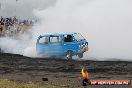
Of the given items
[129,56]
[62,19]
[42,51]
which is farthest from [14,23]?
[129,56]

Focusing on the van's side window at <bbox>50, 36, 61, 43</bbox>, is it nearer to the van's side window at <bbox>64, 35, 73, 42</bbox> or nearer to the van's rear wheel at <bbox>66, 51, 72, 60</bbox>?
the van's side window at <bbox>64, 35, 73, 42</bbox>

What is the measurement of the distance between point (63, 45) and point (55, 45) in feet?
2.37

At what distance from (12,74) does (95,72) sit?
3871mm

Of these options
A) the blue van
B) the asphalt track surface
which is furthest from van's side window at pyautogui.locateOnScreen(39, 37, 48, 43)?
the asphalt track surface

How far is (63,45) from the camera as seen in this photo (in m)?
28.1

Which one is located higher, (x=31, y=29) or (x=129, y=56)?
(x=31, y=29)

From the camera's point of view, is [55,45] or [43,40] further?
[43,40]

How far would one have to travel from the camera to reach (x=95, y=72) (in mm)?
19312

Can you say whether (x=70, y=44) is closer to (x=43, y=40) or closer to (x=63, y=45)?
(x=63, y=45)

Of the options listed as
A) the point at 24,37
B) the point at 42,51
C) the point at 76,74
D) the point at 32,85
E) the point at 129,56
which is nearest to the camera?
the point at 32,85

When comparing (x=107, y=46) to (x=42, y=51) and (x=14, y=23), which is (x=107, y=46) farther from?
(x=14, y=23)

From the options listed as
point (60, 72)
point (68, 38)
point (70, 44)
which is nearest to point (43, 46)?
point (68, 38)

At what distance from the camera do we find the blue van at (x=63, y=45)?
90.7 ft

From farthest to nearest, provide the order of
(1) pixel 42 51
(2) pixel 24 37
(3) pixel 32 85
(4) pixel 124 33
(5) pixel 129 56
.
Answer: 1. (2) pixel 24 37
2. (4) pixel 124 33
3. (1) pixel 42 51
4. (5) pixel 129 56
5. (3) pixel 32 85
